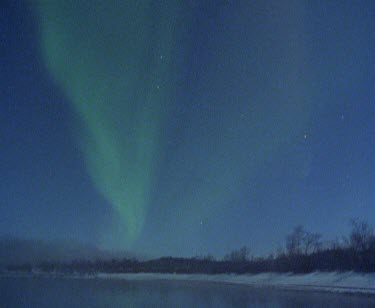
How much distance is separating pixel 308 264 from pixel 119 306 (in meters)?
64.8

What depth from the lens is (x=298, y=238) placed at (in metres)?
121

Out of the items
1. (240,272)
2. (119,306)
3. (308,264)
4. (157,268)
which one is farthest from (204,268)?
(119,306)

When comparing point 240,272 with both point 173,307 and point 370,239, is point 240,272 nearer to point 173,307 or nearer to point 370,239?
point 370,239

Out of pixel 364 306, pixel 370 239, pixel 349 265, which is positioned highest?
pixel 370 239

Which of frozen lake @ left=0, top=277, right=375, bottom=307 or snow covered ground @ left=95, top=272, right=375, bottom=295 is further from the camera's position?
snow covered ground @ left=95, top=272, right=375, bottom=295

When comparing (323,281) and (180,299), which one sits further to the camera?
(323,281)

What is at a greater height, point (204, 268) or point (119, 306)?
point (204, 268)

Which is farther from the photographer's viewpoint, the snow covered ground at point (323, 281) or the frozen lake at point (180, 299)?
the snow covered ground at point (323, 281)

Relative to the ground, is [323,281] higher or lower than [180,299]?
higher

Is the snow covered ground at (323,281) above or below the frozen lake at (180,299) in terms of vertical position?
above

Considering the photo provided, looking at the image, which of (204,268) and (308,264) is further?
(204,268)

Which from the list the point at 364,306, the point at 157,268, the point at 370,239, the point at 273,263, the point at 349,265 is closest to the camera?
the point at 364,306

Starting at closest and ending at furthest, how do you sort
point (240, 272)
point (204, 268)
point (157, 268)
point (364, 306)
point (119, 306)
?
point (364, 306)
point (119, 306)
point (240, 272)
point (204, 268)
point (157, 268)

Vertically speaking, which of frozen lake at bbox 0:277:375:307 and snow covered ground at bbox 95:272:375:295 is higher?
snow covered ground at bbox 95:272:375:295
